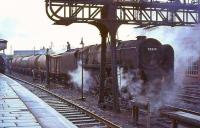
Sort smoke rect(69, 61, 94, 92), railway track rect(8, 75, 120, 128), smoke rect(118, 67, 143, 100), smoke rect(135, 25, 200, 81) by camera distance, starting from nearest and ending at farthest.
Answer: railway track rect(8, 75, 120, 128) < smoke rect(118, 67, 143, 100) < smoke rect(135, 25, 200, 81) < smoke rect(69, 61, 94, 92)

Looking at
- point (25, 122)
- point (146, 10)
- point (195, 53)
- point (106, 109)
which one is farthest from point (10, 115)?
point (195, 53)

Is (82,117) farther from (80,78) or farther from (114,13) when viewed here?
(80,78)

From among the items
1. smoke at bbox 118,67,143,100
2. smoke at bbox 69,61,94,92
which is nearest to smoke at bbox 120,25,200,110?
smoke at bbox 118,67,143,100

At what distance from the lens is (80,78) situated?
88.3ft

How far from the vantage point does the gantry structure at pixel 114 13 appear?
1655cm

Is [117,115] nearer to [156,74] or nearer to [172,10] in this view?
[156,74]

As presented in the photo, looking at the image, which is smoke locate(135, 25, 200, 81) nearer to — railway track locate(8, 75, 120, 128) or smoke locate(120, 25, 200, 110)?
smoke locate(120, 25, 200, 110)

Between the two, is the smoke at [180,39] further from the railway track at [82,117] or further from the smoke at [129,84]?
the railway track at [82,117]

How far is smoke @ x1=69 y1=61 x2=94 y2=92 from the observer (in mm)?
24531

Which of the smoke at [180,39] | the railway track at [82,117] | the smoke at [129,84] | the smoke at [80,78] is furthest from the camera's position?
the smoke at [80,78]

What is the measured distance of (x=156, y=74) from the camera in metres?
17.2

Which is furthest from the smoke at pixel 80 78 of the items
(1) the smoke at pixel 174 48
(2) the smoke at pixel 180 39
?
(2) the smoke at pixel 180 39

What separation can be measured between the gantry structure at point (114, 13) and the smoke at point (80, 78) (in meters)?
6.11

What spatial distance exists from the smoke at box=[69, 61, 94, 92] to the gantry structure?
6.11 meters
